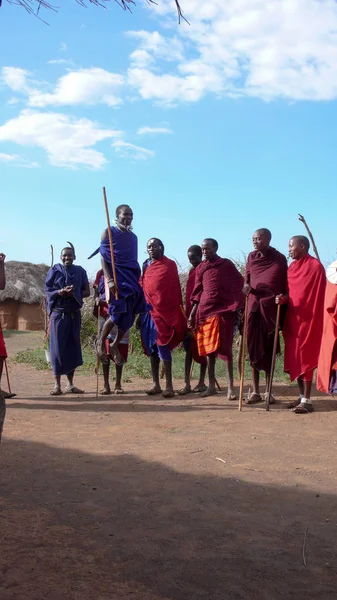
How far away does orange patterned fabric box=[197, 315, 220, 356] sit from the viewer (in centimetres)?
870

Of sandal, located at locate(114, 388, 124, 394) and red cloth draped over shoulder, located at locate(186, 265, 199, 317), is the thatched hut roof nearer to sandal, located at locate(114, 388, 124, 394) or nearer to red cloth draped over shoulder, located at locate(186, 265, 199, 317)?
sandal, located at locate(114, 388, 124, 394)

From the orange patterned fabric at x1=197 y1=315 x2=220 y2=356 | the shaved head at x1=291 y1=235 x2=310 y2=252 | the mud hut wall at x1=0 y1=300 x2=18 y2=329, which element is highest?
the shaved head at x1=291 y1=235 x2=310 y2=252

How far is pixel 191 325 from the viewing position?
909 cm

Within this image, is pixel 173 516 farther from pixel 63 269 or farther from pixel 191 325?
pixel 63 269

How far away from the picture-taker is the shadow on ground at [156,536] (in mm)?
3055

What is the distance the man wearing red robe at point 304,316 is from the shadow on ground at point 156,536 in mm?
3211

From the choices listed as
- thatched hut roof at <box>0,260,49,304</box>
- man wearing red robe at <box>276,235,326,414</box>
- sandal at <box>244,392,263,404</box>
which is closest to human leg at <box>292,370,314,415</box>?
man wearing red robe at <box>276,235,326,414</box>

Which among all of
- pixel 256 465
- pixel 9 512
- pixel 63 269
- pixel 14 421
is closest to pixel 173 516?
pixel 9 512

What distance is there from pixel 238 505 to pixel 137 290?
5127mm

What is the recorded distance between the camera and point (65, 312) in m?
9.48

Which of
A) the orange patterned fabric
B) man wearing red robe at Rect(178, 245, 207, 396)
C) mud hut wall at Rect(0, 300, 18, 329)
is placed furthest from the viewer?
mud hut wall at Rect(0, 300, 18, 329)

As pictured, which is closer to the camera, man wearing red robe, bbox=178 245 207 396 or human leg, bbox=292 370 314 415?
human leg, bbox=292 370 314 415

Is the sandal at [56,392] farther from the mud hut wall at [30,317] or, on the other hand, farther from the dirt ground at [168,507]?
the mud hut wall at [30,317]

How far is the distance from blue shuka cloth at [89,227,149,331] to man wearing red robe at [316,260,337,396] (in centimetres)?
254
